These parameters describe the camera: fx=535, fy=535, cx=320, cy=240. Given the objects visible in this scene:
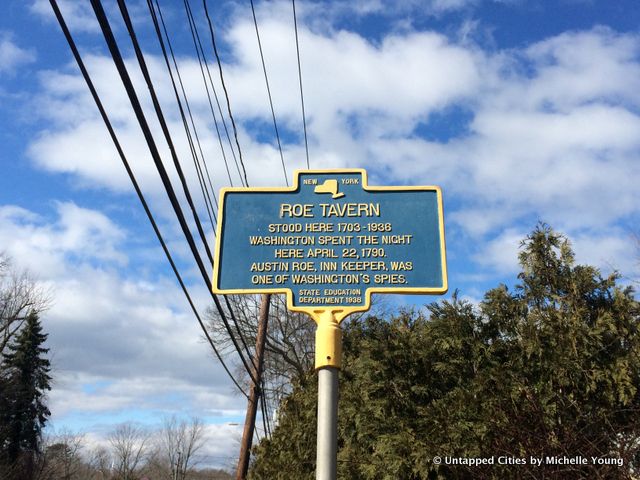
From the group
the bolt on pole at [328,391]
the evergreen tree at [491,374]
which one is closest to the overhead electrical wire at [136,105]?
the bolt on pole at [328,391]

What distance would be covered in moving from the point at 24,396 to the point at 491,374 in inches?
1548

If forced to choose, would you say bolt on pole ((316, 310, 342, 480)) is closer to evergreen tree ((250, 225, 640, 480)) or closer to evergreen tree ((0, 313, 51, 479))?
evergreen tree ((250, 225, 640, 480))

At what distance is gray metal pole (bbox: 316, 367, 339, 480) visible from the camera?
4.29 meters

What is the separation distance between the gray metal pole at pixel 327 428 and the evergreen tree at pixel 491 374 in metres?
2.53

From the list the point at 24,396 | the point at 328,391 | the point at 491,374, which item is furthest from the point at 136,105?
the point at 24,396

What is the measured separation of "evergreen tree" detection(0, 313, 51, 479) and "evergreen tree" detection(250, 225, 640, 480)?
2941 centimetres

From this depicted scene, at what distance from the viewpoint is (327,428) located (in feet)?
14.5

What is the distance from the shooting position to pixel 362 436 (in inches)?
329

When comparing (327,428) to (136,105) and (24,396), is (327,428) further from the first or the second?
(24,396)

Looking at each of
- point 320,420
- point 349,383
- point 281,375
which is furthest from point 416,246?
point 281,375

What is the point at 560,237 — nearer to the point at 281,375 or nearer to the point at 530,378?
the point at 530,378

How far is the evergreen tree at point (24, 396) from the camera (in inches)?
1319

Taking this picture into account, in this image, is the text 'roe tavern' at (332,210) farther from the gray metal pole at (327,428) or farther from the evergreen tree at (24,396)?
the evergreen tree at (24,396)

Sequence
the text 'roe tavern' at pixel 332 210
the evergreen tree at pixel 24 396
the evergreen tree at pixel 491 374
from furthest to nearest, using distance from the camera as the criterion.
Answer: the evergreen tree at pixel 24 396 → the evergreen tree at pixel 491 374 → the text 'roe tavern' at pixel 332 210
